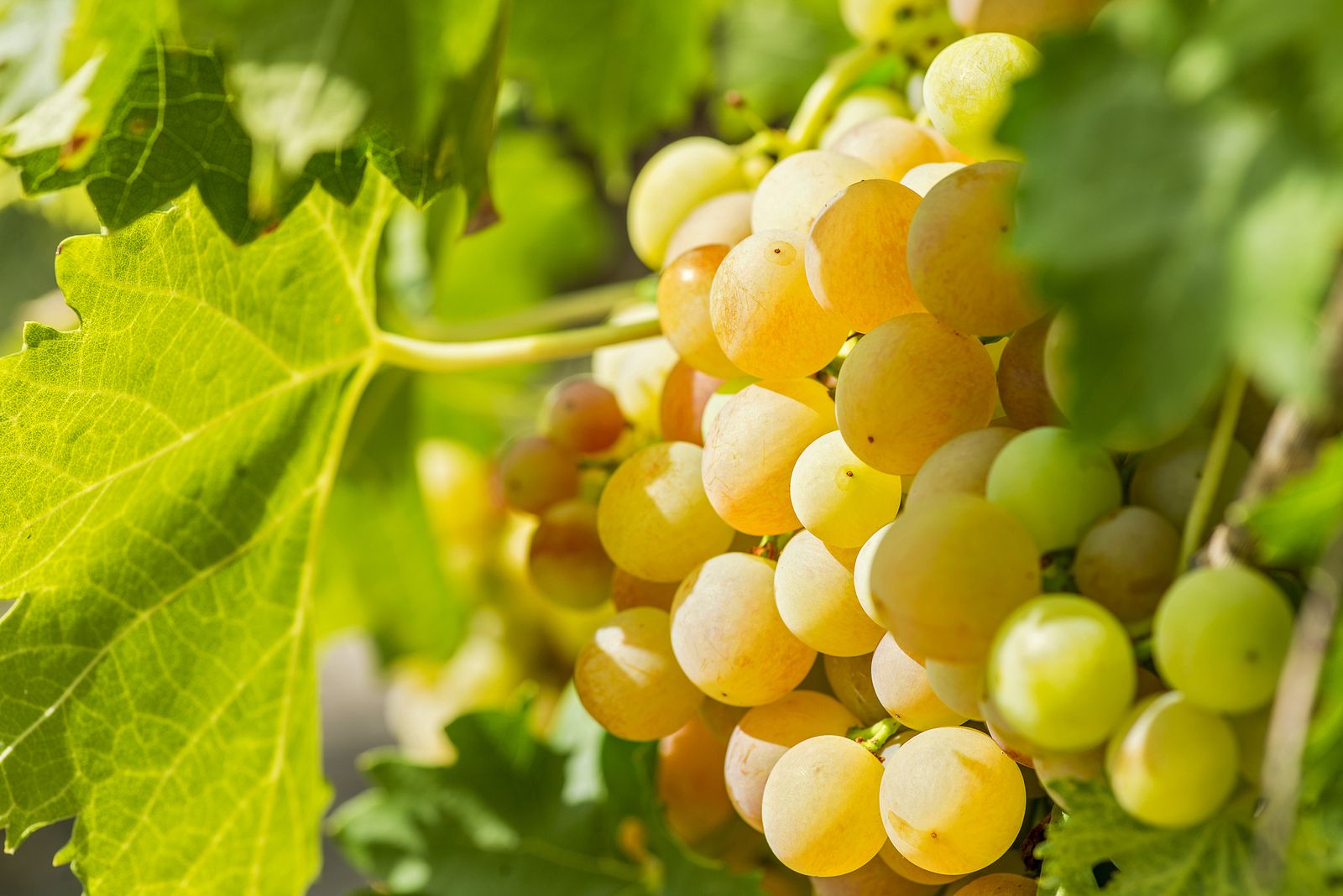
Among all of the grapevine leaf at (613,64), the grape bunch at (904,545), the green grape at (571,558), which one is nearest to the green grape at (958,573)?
the grape bunch at (904,545)

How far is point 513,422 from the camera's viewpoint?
0.92 metres

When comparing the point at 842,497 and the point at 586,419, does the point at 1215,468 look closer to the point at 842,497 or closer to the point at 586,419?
the point at 842,497

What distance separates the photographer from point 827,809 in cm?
34

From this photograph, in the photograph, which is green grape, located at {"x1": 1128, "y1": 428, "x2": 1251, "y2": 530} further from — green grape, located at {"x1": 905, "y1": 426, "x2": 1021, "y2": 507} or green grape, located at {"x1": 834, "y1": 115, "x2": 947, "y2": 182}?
green grape, located at {"x1": 834, "y1": 115, "x2": 947, "y2": 182}

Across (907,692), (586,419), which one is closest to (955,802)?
(907,692)

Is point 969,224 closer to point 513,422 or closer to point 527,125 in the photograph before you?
point 513,422

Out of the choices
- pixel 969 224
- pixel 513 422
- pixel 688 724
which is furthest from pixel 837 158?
pixel 513 422

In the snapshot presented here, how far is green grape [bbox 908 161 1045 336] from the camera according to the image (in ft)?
0.98

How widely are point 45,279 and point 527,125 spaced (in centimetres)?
49

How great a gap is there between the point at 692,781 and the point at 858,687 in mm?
165

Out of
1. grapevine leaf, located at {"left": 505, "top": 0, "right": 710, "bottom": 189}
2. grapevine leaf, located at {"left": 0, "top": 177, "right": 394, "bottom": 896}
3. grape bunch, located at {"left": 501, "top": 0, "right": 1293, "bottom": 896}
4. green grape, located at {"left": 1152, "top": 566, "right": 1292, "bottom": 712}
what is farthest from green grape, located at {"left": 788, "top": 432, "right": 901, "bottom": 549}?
grapevine leaf, located at {"left": 505, "top": 0, "right": 710, "bottom": 189}

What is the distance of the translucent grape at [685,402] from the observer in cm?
42

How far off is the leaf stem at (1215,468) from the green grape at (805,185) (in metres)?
0.15

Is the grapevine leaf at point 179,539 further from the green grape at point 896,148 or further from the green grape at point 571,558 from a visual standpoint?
the green grape at point 896,148
